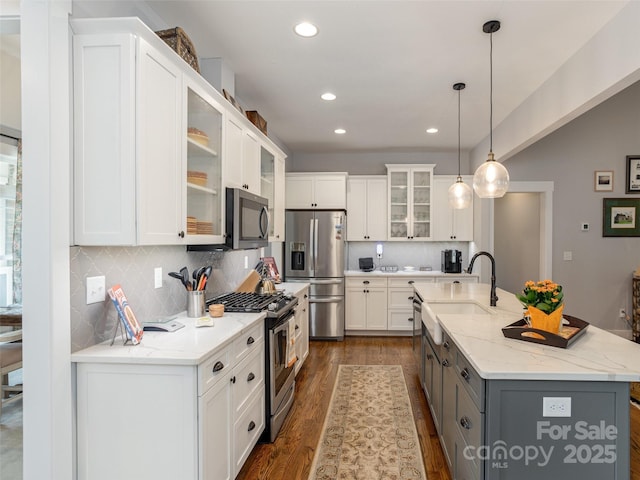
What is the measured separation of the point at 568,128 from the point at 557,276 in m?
2.02

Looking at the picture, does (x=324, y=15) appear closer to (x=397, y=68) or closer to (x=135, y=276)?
(x=397, y=68)

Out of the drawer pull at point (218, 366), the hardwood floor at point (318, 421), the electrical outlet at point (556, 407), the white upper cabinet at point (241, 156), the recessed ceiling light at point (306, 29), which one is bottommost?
the hardwood floor at point (318, 421)

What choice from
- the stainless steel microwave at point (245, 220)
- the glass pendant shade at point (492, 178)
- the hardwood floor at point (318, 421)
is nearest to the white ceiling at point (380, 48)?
the glass pendant shade at point (492, 178)

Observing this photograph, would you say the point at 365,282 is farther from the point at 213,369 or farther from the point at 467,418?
the point at 213,369

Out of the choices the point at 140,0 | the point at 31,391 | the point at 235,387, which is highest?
the point at 140,0

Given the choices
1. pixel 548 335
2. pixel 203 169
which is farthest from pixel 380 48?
pixel 548 335

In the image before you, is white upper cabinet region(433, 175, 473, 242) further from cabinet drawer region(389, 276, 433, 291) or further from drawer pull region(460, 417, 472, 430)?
drawer pull region(460, 417, 472, 430)

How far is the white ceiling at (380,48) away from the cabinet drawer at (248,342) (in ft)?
5.77

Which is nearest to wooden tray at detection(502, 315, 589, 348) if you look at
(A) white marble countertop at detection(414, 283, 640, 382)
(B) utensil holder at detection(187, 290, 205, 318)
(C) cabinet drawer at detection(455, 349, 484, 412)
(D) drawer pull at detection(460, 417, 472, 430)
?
(A) white marble countertop at detection(414, 283, 640, 382)

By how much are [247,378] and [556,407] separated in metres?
1.55

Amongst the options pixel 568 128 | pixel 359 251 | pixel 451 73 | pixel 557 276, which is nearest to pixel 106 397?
pixel 451 73

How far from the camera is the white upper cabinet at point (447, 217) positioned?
5715 millimetres

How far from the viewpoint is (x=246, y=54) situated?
2861 mm

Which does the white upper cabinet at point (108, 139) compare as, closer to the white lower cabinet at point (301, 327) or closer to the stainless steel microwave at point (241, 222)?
the stainless steel microwave at point (241, 222)
